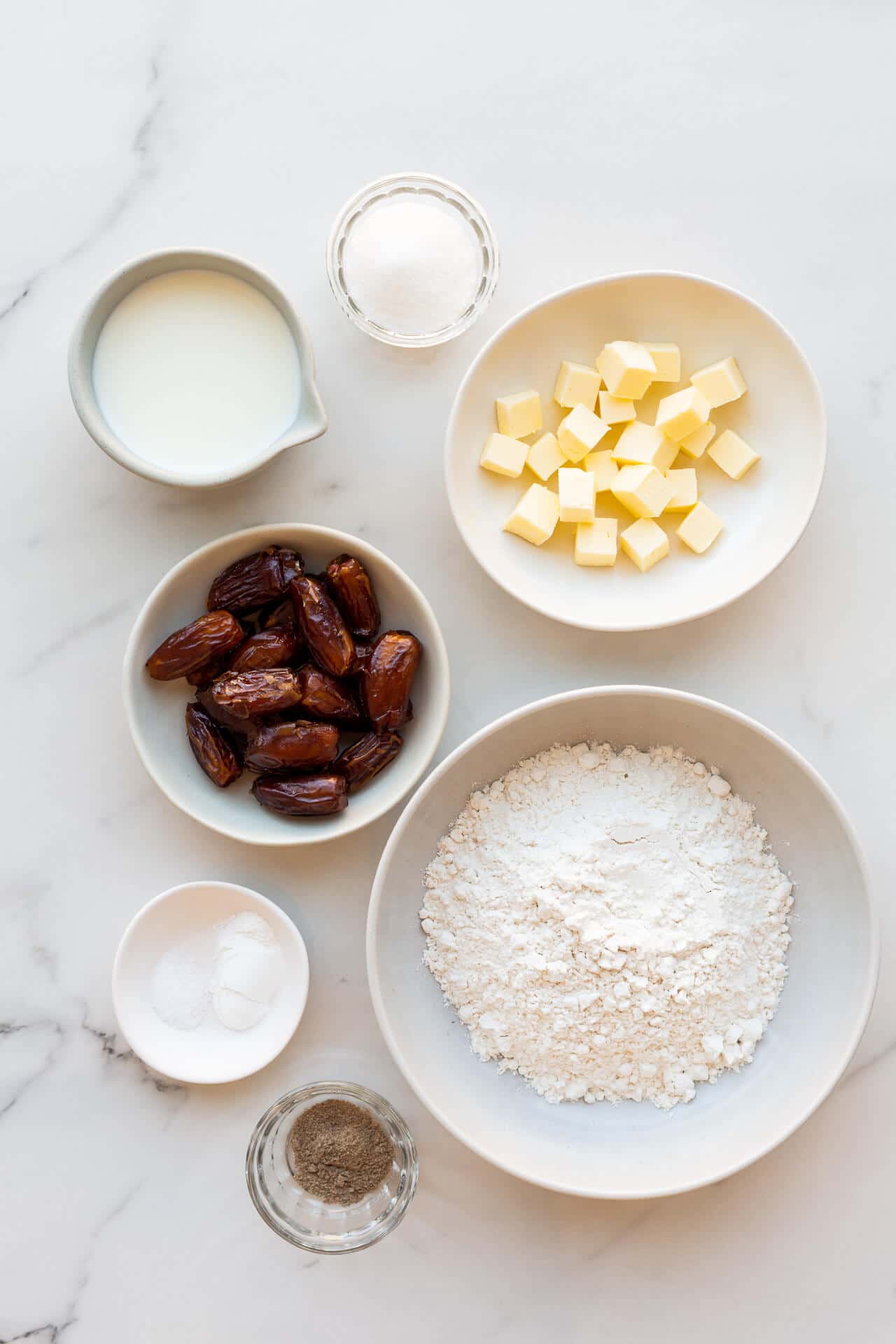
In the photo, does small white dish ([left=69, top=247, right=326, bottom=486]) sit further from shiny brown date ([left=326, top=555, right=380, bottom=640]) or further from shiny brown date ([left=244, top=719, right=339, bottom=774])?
shiny brown date ([left=244, top=719, right=339, bottom=774])

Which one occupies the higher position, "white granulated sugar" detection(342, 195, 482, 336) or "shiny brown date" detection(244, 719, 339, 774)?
"white granulated sugar" detection(342, 195, 482, 336)

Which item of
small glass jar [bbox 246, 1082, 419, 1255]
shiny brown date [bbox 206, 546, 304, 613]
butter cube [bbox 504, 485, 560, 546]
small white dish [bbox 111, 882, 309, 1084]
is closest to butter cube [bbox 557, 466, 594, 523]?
butter cube [bbox 504, 485, 560, 546]

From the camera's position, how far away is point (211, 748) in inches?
45.9

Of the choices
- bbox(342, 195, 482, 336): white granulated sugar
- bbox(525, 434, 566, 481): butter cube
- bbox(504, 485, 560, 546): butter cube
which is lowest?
bbox(504, 485, 560, 546): butter cube

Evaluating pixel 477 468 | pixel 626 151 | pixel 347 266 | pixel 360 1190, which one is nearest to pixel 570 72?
pixel 626 151

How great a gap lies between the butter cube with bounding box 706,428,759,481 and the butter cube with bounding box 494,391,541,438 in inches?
9.2

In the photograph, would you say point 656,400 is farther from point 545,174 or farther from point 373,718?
point 373,718

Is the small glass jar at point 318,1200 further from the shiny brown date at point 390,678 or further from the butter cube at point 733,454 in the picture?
the butter cube at point 733,454

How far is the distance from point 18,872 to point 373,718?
1.76 feet

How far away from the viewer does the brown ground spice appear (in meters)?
1.17

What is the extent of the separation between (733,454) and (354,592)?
0.52m

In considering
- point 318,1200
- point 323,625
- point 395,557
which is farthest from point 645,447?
point 318,1200

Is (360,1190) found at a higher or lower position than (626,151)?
lower

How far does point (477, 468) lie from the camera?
1.19 m
